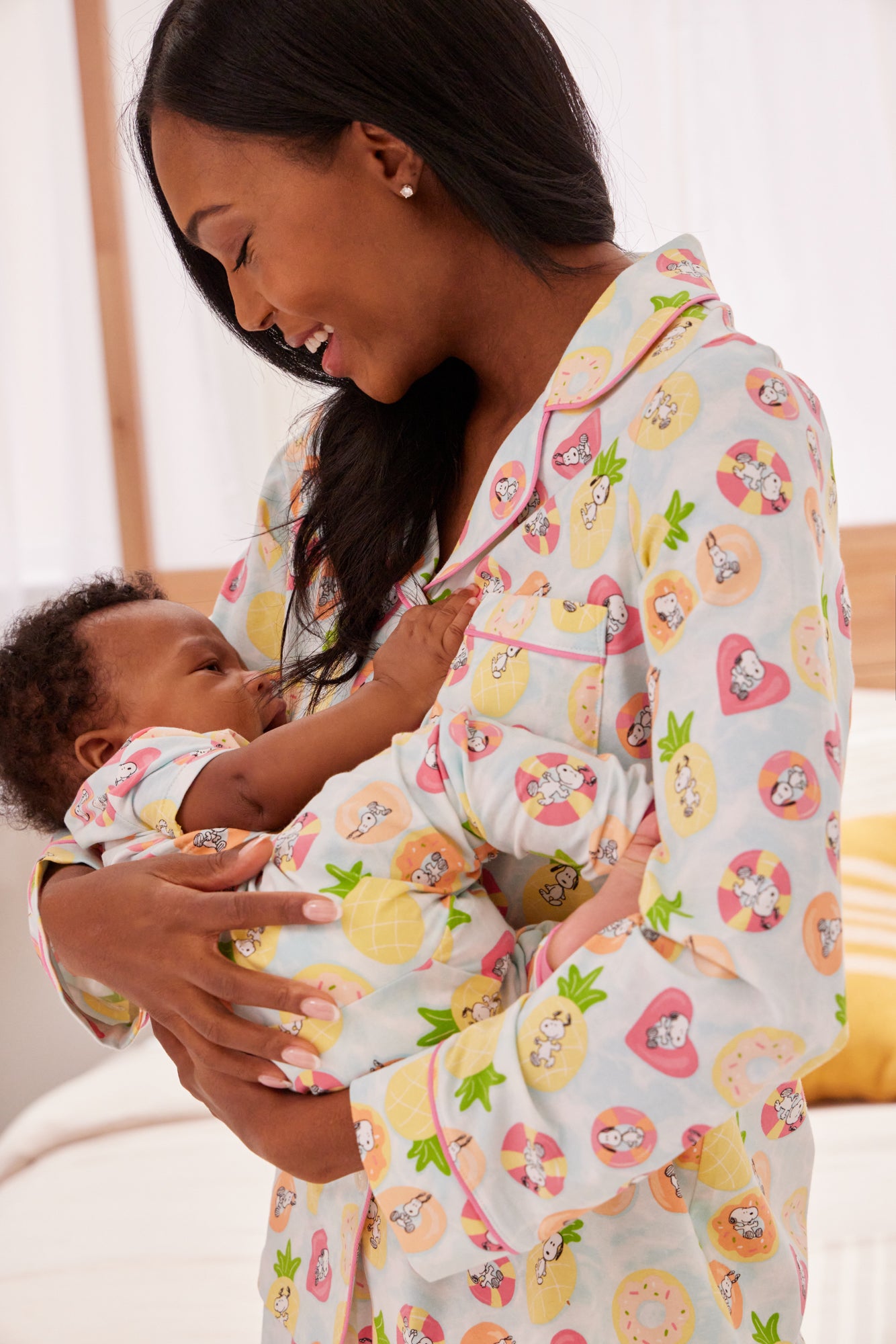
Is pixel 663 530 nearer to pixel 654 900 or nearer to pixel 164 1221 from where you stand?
pixel 654 900

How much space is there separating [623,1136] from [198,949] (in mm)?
374

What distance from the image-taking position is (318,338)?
3.83 feet

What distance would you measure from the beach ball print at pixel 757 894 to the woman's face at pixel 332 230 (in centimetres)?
60

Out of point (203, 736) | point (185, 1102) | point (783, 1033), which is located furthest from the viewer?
point (185, 1102)

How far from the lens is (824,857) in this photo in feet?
2.48

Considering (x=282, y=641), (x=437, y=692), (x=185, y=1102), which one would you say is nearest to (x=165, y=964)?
(x=437, y=692)

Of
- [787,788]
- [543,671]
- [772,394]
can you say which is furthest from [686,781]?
[772,394]

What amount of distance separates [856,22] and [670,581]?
2418mm

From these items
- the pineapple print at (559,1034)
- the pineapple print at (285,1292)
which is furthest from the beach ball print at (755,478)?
the pineapple print at (285,1292)

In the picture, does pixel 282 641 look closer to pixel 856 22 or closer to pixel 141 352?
pixel 141 352

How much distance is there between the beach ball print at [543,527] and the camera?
0.97m

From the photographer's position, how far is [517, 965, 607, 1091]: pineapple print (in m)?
0.78

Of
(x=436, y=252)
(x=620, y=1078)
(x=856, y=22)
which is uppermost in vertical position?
(x=856, y=22)

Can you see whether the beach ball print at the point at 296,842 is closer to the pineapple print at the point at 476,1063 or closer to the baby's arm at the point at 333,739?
the baby's arm at the point at 333,739
